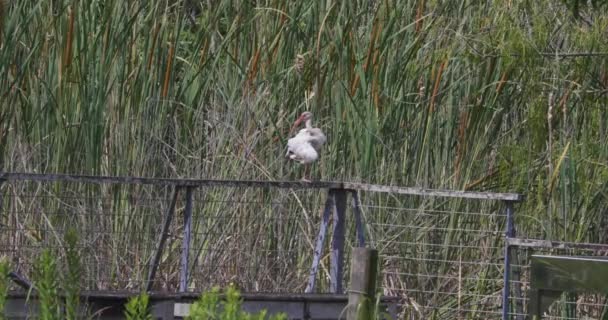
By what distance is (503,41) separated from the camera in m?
6.58

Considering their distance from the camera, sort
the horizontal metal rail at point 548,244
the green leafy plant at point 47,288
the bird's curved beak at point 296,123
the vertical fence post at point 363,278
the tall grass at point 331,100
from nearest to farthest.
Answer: the green leafy plant at point 47,288
the vertical fence post at point 363,278
the horizontal metal rail at point 548,244
the tall grass at point 331,100
the bird's curved beak at point 296,123

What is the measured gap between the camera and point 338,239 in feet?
21.1

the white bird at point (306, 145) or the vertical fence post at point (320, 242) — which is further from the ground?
the white bird at point (306, 145)

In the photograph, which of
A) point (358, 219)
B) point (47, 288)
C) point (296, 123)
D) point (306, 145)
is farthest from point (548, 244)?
point (47, 288)

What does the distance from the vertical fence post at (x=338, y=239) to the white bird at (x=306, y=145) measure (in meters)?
0.22

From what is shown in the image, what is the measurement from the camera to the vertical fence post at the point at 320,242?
20.8ft

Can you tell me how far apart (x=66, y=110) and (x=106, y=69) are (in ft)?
1.02

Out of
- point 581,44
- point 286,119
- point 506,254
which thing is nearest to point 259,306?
point 506,254

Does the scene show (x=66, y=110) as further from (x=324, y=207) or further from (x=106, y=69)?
(x=324, y=207)

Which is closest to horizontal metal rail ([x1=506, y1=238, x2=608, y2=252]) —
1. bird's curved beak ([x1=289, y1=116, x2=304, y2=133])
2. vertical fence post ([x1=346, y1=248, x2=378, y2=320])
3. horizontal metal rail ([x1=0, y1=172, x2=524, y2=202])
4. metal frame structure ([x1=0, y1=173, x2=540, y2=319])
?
metal frame structure ([x1=0, y1=173, x2=540, y2=319])

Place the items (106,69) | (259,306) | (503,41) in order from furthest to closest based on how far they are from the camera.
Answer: (106,69) < (503,41) < (259,306)

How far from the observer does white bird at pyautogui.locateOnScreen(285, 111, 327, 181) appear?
6336 mm

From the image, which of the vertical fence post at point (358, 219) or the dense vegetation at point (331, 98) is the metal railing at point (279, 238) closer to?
the vertical fence post at point (358, 219)

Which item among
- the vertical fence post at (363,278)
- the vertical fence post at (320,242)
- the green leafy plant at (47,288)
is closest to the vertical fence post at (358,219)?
the vertical fence post at (320,242)
